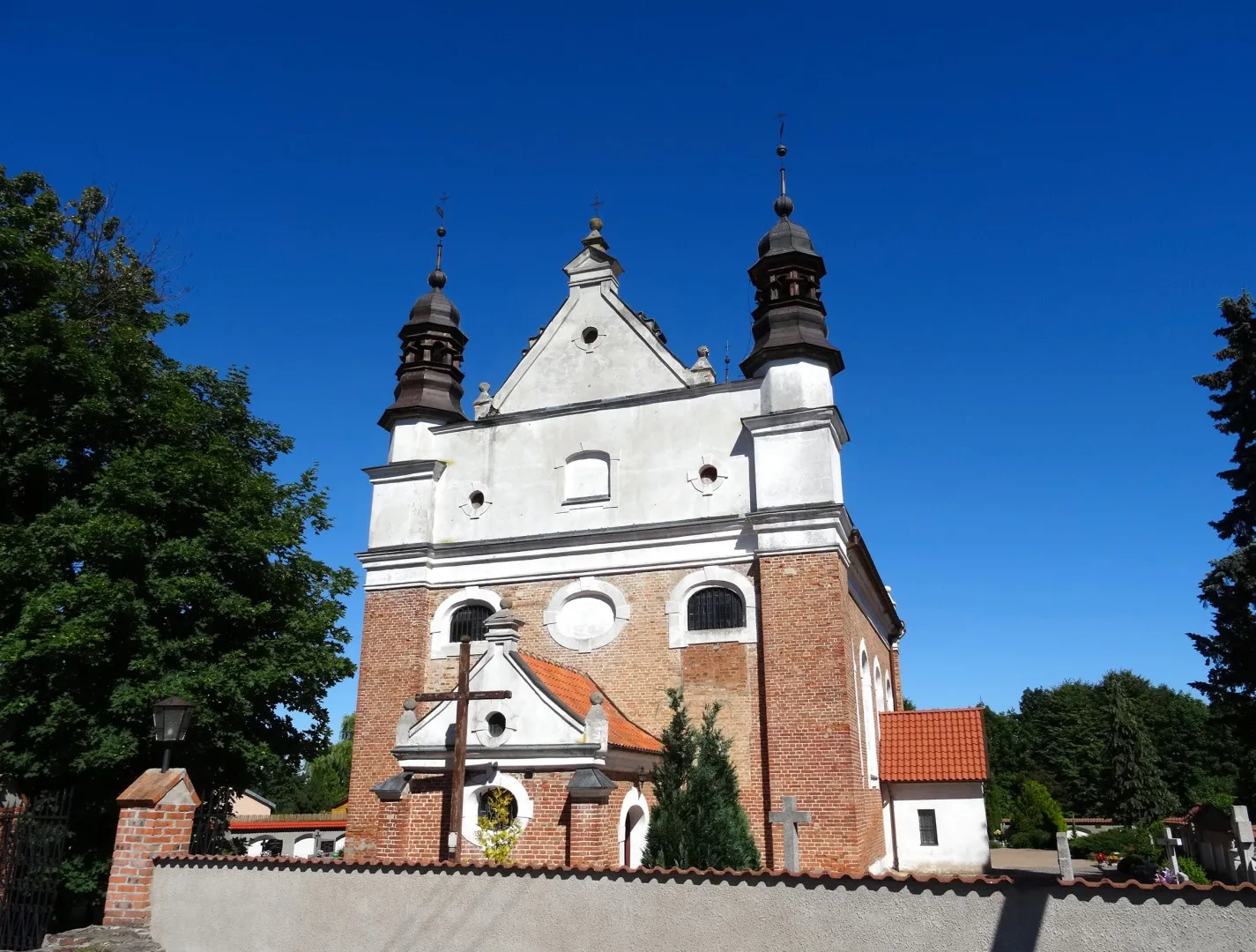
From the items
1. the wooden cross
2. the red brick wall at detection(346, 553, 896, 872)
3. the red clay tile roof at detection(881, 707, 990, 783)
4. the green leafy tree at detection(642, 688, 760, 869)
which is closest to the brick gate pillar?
the wooden cross

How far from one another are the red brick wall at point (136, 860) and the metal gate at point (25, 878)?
4.22ft

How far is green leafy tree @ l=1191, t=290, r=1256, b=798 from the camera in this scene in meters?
22.5

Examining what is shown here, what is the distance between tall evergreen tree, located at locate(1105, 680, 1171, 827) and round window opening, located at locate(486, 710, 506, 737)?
45.8 meters

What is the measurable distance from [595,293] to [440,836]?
11091 millimetres

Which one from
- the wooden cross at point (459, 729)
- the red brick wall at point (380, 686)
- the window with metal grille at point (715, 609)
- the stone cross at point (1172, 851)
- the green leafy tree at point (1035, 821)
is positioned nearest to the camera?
the wooden cross at point (459, 729)

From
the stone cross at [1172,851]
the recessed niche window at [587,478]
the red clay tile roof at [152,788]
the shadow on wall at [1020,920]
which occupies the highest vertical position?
the recessed niche window at [587,478]

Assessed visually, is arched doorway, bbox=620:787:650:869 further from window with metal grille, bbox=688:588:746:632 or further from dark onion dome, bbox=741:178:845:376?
dark onion dome, bbox=741:178:845:376

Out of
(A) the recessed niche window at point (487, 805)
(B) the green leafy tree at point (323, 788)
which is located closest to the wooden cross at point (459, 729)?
(A) the recessed niche window at point (487, 805)

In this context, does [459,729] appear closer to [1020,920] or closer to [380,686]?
[380,686]

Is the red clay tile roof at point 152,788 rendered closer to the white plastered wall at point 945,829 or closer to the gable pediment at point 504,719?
the gable pediment at point 504,719

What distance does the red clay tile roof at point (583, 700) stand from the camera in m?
14.3

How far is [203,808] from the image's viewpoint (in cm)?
1583

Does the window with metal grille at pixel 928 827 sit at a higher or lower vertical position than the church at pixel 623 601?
lower

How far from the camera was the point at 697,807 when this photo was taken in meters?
13.9
